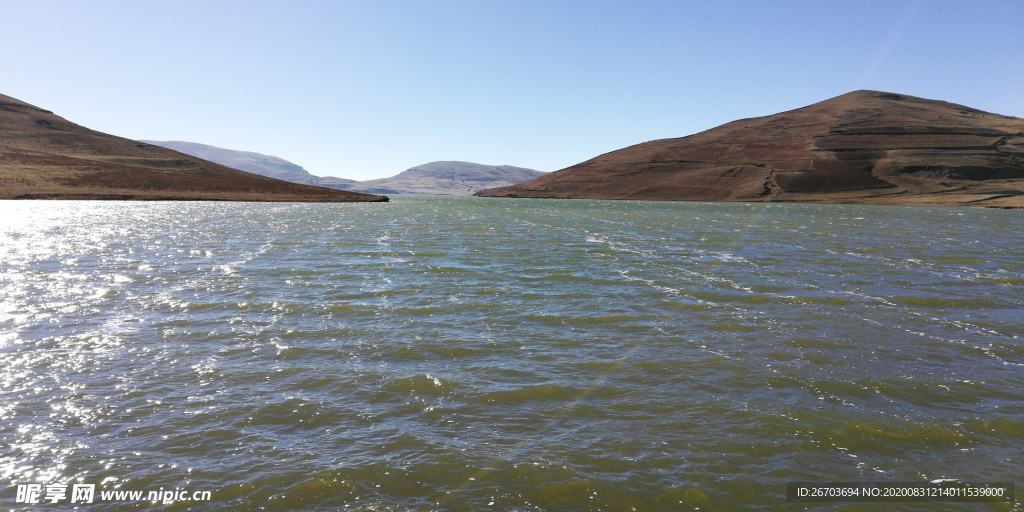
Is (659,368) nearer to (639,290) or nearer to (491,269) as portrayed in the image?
(639,290)

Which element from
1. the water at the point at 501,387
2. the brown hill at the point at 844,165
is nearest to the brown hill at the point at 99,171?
the brown hill at the point at 844,165

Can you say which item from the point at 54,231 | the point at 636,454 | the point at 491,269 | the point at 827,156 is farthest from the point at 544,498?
the point at 827,156

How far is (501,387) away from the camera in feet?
31.4

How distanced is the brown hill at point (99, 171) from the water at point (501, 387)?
95.5m

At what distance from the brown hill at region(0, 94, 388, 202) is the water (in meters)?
95.5

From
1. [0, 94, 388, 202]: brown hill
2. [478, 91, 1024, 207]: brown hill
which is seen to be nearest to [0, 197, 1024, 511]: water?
[0, 94, 388, 202]: brown hill

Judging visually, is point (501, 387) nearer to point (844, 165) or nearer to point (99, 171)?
point (99, 171)

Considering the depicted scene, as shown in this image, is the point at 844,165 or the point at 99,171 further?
the point at 844,165

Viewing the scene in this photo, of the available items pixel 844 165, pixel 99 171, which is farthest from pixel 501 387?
pixel 844 165

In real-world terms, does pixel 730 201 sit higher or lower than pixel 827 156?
lower

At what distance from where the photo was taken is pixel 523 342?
Result: 12.5 m

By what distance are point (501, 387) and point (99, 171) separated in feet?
416

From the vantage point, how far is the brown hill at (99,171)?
319 ft

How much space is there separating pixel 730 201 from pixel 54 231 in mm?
133780
